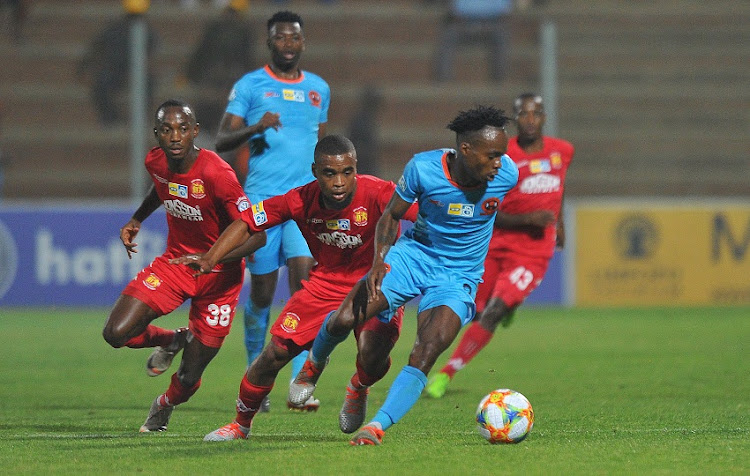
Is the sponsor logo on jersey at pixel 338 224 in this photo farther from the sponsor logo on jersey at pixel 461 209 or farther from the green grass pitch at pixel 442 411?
the green grass pitch at pixel 442 411

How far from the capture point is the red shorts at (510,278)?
9602 mm

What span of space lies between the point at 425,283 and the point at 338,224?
24.2 inches

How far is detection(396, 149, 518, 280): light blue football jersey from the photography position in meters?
6.71

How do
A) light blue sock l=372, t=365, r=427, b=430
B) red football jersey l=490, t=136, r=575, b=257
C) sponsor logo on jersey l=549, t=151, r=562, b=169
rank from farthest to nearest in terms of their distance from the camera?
sponsor logo on jersey l=549, t=151, r=562, b=169 → red football jersey l=490, t=136, r=575, b=257 → light blue sock l=372, t=365, r=427, b=430

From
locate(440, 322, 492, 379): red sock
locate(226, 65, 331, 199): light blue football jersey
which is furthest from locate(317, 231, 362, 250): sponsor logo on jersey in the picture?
locate(440, 322, 492, 379): red sock

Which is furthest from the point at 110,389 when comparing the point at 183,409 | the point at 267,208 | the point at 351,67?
the point at 351,67

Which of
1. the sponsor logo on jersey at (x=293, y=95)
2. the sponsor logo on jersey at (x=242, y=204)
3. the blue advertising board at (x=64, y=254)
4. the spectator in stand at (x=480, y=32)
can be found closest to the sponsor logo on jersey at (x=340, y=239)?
the sponsor logo on jersey at (x=242, y=204)

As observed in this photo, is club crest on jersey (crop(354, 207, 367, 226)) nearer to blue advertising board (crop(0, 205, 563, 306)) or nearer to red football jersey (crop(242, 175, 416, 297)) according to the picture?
red football jersey (crop(242, 175, 416, 297))

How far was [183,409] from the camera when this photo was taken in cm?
859

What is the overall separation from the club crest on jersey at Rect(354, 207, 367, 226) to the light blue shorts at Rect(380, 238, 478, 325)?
0.26m

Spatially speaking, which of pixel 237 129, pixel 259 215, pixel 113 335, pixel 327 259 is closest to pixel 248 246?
→ pixel 259 215

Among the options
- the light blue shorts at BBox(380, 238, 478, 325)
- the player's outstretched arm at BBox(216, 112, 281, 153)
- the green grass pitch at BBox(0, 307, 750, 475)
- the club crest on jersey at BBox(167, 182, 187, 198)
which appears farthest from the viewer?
the player's outstretched arm at BBox(216, 112, 281, 153)

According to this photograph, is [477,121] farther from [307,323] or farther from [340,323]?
[307,323]

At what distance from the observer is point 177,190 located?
7.35 m
